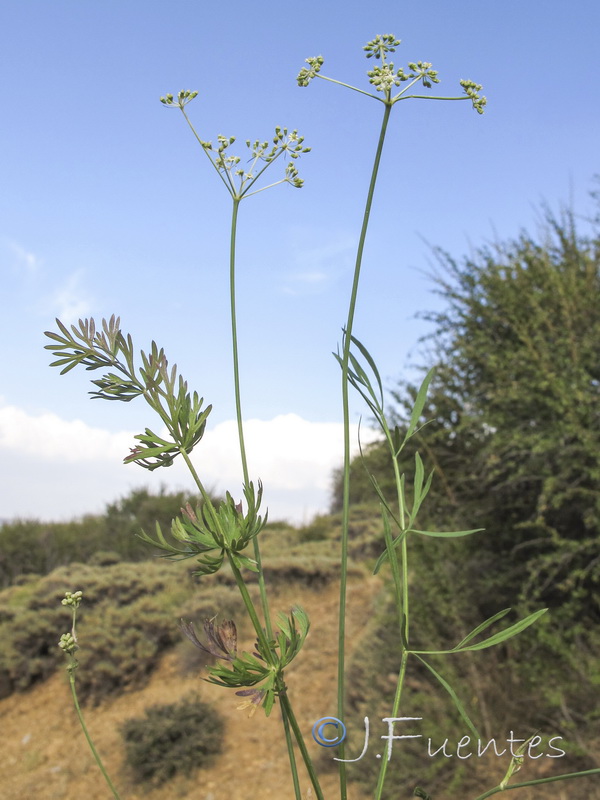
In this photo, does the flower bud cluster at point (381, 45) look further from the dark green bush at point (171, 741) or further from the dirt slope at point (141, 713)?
the dark green bush at point (171, 741)

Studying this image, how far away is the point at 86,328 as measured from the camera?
704 millimetres

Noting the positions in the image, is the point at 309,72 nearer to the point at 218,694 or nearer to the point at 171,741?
the point at 171,741

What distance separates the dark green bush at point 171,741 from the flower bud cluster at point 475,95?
6.18 metres

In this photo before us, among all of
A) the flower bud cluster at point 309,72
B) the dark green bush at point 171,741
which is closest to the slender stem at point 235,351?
the flower bud cluster at point 309,72

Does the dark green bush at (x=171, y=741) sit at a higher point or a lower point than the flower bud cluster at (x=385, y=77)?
lower

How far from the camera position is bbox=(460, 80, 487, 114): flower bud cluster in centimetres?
78

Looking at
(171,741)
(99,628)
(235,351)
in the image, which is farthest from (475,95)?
(99,628)

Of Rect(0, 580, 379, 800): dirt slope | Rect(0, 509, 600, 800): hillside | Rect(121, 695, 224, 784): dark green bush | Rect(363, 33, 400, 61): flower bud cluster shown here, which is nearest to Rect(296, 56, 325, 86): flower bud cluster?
Rect(363, 33, 400, 61): flower bud cluster

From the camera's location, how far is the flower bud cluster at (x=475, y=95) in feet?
2.55

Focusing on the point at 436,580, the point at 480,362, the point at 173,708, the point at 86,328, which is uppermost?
the point at 480,362

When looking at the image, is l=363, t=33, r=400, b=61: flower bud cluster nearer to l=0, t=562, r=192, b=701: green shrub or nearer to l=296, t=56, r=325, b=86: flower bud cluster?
l=296, t=56, r=325, b=86: flower bud cluster

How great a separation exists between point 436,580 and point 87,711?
4348mm

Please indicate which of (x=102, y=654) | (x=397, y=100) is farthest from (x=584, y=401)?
(x=102, y=654)

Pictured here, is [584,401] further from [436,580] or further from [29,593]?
[29,593]
